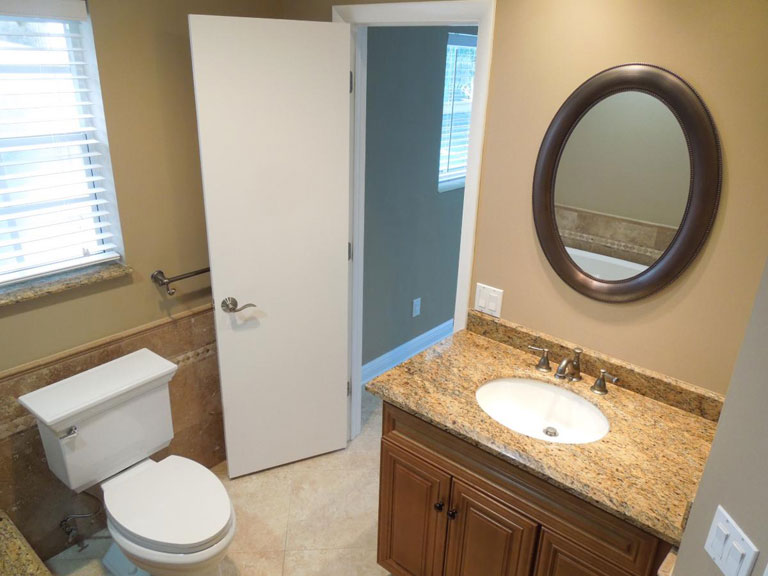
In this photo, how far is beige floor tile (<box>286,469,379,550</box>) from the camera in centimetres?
243

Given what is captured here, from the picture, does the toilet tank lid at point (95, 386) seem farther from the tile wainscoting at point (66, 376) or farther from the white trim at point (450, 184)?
the white trim at point (450, 184)

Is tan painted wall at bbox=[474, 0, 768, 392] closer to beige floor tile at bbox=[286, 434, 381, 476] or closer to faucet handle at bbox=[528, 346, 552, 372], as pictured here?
faucet handle at bbox=[528, 346, 552, 372]

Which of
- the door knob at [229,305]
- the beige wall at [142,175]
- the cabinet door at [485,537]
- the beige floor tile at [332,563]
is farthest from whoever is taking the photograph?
the door knob at [229,305]

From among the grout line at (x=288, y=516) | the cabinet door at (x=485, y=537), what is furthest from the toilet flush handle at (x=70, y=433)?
the cabinet door at (x=485, y=537)

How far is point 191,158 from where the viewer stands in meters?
2.37

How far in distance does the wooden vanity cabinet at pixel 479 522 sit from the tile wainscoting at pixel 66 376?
1072 millimetres

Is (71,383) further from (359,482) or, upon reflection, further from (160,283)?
(359,482)

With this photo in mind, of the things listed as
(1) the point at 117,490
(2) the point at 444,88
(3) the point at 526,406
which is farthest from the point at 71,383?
(2) the point at 444,88

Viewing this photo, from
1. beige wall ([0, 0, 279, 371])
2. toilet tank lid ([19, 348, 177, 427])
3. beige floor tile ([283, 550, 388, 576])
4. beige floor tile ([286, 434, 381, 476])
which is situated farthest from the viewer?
beige floor tile ([286, 434, 381, 476])

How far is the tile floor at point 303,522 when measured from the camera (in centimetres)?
230

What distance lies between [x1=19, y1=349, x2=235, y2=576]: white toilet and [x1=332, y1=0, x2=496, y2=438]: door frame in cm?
101

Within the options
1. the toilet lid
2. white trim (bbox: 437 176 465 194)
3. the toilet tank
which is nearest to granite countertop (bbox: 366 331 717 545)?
the toilet lid

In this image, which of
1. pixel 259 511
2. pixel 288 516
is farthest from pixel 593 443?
pixel 259 511

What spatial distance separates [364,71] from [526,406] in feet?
5.10
